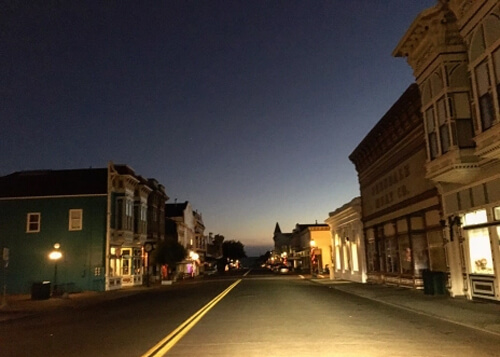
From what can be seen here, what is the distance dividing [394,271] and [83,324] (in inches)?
808

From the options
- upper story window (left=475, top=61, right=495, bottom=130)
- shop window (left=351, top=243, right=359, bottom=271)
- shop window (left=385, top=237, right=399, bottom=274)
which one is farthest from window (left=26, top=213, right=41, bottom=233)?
upper story window (left=475, top=61, right=495, bottom=130)

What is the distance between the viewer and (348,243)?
4456 cm

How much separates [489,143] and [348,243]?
28.7 metres

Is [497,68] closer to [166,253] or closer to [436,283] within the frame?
[436,283]

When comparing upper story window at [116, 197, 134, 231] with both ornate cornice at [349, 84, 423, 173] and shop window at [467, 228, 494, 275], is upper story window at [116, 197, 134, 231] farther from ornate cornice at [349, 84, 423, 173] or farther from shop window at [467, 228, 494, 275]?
shop window at [467, 228, 494, 275]

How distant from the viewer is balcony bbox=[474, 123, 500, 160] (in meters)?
16.1

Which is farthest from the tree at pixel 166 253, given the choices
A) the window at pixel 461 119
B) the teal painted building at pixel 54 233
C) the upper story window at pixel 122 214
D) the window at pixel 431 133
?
the window at pixel 461 119

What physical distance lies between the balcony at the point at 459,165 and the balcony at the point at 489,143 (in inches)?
57.2

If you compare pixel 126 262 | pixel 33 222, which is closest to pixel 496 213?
pixel 33 222

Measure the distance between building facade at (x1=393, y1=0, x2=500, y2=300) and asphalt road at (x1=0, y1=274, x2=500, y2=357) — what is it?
13.7ft

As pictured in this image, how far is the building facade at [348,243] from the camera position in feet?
131

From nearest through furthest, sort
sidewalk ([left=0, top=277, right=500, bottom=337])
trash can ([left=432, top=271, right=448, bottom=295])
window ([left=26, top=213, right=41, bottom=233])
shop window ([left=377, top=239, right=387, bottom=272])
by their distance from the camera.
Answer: sidewalk ([left=0, top=277, right=500, bottom=337]) → trash can ([left=432, top=271, right=448, bottom=295]) → shop window ([left=377, top=239, right=387, bottom=272]) → window ([left=26, top=213, right=41, bottom=233])

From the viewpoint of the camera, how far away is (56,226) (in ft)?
134

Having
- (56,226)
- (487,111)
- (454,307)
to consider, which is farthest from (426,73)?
(56,226)
